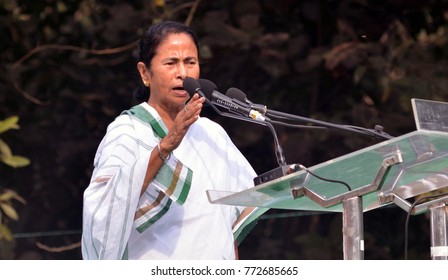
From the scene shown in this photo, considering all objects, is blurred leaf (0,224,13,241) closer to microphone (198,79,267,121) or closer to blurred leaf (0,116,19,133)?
blurred leaf (0,116,19,133)

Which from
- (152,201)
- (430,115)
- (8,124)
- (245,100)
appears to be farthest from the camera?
(8,124)

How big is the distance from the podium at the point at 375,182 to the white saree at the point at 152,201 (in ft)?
0.97

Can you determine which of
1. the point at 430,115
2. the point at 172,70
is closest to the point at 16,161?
the point at 172,70

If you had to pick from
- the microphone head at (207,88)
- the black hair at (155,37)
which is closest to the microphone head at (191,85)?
the microphone head at (207,88)

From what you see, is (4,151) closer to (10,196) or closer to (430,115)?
(10,196)

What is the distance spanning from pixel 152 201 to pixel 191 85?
0.97ft

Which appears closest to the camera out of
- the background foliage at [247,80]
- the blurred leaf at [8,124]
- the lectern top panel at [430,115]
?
the lectern top panel at [430,115]

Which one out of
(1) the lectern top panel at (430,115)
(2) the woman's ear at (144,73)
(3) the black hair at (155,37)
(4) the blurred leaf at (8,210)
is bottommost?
(1) the lectern top panel at (430,115)

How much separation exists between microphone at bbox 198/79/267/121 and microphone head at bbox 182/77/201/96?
21 millimetres

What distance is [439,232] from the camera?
227 cm

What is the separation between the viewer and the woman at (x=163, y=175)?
2.57 meters

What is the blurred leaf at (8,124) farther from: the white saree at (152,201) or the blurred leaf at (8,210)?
the white saree at (152,201)

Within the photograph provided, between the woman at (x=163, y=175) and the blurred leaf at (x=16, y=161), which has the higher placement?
the blurred leaf at (x=16, y=161)
